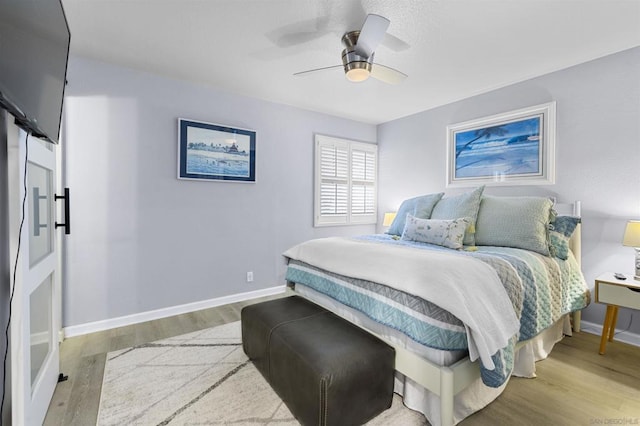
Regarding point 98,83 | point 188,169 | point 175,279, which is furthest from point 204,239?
point 98,83

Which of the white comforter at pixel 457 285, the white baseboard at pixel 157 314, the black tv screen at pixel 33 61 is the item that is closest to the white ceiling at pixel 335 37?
the black tv screen at pixel 33 61

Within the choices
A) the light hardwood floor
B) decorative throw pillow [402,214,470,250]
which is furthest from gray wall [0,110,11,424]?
decorative throw pillow [402,214,470,250]

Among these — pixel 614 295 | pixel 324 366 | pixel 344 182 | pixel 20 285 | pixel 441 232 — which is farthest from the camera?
pixel 344 182

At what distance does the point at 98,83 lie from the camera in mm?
2689

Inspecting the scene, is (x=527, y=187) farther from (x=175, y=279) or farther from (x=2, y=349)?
(x=2, y=349)

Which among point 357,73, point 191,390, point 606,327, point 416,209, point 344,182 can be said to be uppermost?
point 357,73

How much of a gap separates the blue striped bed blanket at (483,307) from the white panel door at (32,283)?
158cm

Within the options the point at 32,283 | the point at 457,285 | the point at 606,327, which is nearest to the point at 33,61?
the point at 32,283

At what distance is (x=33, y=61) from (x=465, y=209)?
118 inches

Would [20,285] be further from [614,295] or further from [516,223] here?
[614,295]

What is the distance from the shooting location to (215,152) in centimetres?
329

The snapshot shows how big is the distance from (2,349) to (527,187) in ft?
13.3

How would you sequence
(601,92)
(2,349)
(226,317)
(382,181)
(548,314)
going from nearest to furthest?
(2,349), (548,314), (601,92), (226,317), (382,181)

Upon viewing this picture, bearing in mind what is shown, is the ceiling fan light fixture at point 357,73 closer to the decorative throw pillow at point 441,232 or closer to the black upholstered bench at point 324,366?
the decorative throw pillow at point 441,232
